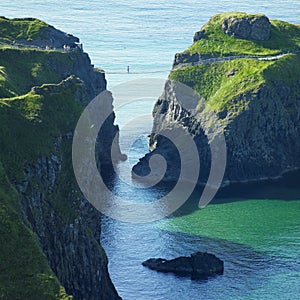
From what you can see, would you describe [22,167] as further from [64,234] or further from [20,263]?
[20,263]

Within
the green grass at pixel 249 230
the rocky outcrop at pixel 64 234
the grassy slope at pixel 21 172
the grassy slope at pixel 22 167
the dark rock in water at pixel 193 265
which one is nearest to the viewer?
the grassy slope at pixel 22 167

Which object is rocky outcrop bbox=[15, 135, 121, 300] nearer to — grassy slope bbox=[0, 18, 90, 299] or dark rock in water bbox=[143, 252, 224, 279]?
grassy slope bbox=[0, 18, 90, 299]

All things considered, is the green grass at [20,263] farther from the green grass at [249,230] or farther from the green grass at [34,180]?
the green grass at [249,230]

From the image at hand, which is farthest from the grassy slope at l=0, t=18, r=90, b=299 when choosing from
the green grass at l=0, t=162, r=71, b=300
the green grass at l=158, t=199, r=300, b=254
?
the green grass at l=158, t=199, r=300, b=254

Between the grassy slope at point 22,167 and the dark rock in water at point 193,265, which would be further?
the dark rock in water at point 193,265

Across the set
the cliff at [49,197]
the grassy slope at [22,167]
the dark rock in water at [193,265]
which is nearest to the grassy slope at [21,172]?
the grassy slope at [22,167]

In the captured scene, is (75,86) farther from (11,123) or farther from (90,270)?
(90,270)
